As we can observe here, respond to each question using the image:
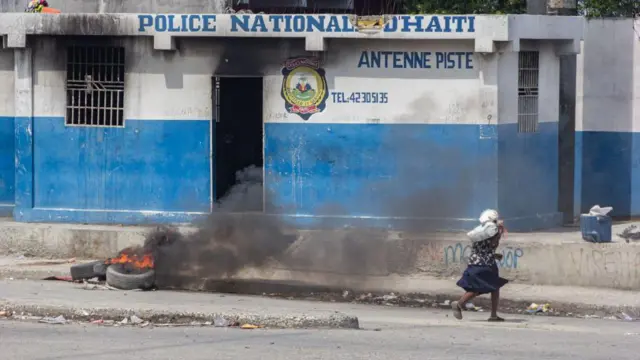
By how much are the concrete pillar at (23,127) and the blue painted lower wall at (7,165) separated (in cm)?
55

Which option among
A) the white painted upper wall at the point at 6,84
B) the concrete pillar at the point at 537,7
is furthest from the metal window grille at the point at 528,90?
the white painted upper wall at the point at 6,84

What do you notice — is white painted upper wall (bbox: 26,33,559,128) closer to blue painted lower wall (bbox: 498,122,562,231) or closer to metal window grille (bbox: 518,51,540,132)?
metal window grille (bbox: 518,51,540,132)

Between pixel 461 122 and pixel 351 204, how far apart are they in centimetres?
207

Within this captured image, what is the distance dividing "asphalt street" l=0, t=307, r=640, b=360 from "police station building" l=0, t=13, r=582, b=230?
4030 millimetres

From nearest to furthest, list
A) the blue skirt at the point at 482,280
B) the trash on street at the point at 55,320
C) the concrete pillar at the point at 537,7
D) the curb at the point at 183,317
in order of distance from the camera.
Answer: the curb at the point at 183,317 < the trash on street at the point at 55,320 < the blue skirt at the point at 482,280 < the concrete pillar at the point at 537,7

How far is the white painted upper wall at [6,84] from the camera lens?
1786cm

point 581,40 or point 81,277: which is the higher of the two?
point 581,40

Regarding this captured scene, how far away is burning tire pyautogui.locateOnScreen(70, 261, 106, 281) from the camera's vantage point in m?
15.1

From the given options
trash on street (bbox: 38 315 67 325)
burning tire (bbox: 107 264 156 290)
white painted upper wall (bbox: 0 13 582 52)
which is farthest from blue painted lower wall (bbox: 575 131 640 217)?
trash on street (bbox: 38 315 67 325)

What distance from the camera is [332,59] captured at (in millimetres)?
16516

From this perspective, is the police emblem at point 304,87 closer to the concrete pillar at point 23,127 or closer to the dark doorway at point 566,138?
the concrete pillar at point 23,127

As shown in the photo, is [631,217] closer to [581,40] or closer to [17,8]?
[581,40]

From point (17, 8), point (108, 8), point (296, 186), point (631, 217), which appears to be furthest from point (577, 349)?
point (17, 8)

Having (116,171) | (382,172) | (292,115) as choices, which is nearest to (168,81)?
(116,171)
